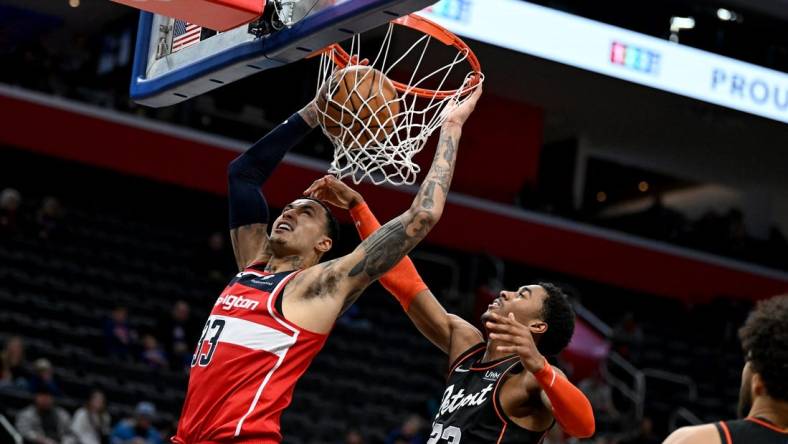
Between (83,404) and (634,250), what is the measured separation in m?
9.68

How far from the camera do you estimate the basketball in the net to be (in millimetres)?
4980

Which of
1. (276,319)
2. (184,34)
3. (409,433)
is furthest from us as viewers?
(409,433)

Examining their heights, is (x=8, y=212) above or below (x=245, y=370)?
below

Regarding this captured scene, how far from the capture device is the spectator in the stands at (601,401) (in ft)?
46.5

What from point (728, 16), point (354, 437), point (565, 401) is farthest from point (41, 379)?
point (728, 16)

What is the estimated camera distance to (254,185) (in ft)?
17.0

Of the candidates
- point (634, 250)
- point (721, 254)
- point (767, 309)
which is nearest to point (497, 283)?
point (634, 250)

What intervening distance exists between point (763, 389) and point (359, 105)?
7.42 feet

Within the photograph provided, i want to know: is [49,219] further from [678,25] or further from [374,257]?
[374,257]

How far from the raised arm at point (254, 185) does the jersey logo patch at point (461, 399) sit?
0.92m

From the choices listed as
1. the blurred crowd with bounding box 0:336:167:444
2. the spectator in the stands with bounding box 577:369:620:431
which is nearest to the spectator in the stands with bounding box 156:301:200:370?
the blurred crowd with bounding box 0:336:167:444

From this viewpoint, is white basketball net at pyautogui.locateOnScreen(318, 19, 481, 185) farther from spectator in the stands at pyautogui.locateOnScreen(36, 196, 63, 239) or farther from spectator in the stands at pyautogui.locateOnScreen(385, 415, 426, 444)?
spectator in the stands at pyautogui.locateOnScreen(36, 196, 63, 239)

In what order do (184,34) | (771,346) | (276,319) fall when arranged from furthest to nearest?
1. (184,34)
2. (276,319)
3. (771,346)

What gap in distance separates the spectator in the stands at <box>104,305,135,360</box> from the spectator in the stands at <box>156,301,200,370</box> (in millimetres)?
379
